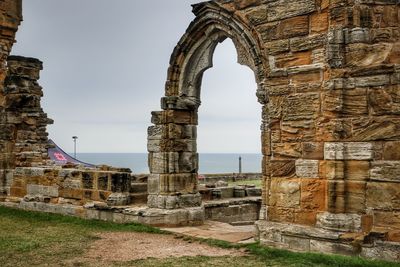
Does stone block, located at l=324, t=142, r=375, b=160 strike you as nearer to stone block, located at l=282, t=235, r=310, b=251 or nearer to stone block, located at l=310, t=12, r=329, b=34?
stone block, located at l=282, t=235, r=310, b=251

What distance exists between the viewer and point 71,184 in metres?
12.0

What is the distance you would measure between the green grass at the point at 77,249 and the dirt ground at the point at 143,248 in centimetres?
19

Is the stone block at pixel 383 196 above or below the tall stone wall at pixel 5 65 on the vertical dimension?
below

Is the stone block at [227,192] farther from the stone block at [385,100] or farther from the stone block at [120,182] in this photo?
the stone block at [385,100]

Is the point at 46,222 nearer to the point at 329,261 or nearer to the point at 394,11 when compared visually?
the point at 329,261

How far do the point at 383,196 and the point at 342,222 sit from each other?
2.23 ft

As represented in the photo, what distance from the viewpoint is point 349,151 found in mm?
7461

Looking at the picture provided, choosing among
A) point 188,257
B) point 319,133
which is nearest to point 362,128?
point 319,133

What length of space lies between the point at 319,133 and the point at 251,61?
1.96m

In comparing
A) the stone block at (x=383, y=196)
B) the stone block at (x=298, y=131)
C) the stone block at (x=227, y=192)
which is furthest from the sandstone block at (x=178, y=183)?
the stone block at (x=383, y=196)

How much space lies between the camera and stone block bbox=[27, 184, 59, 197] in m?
12.4

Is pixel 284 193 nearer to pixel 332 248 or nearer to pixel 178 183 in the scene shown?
pixel 332 248

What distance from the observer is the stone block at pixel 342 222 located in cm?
734

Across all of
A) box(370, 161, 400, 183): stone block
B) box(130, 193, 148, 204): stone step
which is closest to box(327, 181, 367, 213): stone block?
box(370, 161, 400, 183): stone block
